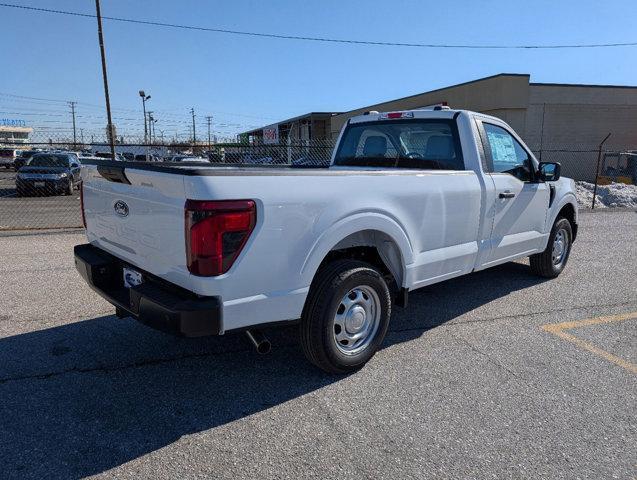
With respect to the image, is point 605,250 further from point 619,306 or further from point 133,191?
point 133,191

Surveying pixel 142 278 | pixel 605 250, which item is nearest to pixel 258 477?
pixel 142 278

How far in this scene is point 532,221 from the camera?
534 centimetres

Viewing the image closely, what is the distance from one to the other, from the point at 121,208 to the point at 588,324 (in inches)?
171

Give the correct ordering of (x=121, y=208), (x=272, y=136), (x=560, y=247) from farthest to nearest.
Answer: (x=272, y=136) → (x=560, y=247) → (x=121, y=208)

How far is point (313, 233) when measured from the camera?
3.03 meters

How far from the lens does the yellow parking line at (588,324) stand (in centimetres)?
380

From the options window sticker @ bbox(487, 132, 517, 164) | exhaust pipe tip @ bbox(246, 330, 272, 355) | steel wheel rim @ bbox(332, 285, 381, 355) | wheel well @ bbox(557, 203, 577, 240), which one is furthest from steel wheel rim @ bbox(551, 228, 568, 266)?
exhaust pipe tip @ bbox(246, 330, 272, 355)

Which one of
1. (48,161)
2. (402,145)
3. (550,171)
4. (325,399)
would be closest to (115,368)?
(325,399)

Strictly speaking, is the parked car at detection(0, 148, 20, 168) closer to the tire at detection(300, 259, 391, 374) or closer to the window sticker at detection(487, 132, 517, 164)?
the window sticker at detection(487, 132, 517, 164)

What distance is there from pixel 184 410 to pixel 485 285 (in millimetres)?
4137

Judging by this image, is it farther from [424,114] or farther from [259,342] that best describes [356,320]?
[424,114]

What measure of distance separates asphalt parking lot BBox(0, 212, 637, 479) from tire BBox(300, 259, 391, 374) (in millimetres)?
189

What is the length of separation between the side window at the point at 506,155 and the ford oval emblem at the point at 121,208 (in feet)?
11.0

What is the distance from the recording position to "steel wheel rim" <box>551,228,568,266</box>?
6158 millimetres
